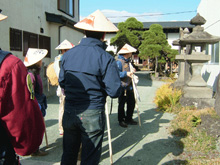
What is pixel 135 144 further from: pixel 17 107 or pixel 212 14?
pixel 212 14

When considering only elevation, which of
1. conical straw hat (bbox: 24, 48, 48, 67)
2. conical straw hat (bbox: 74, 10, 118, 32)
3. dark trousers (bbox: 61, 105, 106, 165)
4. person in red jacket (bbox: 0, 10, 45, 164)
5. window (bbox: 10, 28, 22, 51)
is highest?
window (bbox: 10, 28, 22, 51)

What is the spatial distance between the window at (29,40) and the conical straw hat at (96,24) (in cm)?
674

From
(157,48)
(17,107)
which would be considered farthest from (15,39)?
(157,48)

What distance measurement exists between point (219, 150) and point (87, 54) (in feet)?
10.1

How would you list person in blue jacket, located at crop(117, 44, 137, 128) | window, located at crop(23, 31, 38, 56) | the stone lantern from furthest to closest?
window, located at crop(23, 31, 38, 56) < the stone lantern < person in blue jacket, located at crop(117, 44, 137, 128)

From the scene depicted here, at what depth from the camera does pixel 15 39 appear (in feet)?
27.2

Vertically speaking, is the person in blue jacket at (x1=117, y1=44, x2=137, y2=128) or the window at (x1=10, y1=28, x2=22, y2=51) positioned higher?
the window at (x1=10, y1=28, x2=22, y2=51)

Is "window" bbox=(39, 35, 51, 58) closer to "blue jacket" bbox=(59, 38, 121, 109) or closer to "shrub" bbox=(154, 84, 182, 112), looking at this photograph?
"shrub" bbox=(154, 84, 182, 112)

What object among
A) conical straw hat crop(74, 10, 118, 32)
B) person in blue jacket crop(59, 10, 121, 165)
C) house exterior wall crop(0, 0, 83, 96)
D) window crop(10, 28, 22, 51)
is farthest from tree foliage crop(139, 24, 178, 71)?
person in blue jacket crop(59, 10, 121, 165)

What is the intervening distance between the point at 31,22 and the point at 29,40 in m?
0.76

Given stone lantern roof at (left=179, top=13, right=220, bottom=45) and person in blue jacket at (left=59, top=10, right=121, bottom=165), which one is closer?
person in blue jacket at (left=59, top=10, right=121, bottom=165)

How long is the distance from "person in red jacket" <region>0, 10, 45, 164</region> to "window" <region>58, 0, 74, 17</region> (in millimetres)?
11294

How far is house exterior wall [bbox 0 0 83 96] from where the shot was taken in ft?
25.3

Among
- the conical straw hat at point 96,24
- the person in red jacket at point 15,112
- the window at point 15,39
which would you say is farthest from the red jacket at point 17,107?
the window at point 15,39
